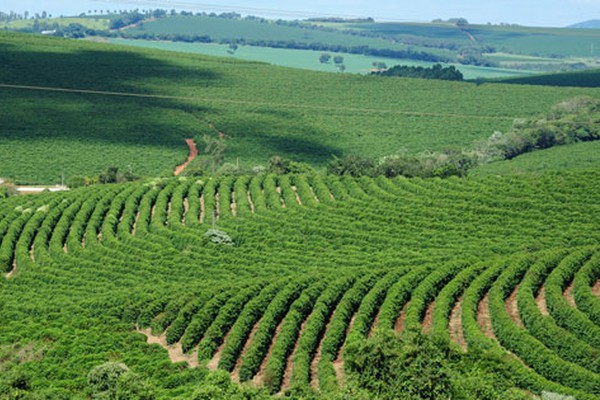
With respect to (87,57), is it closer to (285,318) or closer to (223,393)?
(285,318)

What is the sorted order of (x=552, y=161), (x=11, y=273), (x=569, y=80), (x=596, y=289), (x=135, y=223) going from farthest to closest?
(x=569, y=80), (x=552, y=161), (x=135, y=223), (x=11, y=273), (x=596, y=289)

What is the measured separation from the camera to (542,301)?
170ft

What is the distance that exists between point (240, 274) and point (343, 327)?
46.1ft

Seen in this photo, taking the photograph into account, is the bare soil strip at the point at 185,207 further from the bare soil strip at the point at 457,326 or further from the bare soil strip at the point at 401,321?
the bare soil strip at the point at 457,326

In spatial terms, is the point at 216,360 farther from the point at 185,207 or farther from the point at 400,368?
the point at 185,207

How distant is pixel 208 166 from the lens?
115m

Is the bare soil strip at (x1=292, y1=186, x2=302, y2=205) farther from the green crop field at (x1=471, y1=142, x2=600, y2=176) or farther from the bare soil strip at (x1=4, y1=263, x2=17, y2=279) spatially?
the green crop field at (x1=471, y1=142, x2=600, y2=176)

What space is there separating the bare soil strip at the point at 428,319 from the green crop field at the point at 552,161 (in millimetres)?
50982

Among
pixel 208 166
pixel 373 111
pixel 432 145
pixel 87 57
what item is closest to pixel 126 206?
pixel 208 166

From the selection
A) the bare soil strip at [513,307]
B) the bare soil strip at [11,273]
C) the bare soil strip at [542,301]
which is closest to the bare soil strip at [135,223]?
the bare soil strip at [11,273]

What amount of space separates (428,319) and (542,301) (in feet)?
22.9

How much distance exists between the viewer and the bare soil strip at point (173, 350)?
48.3m

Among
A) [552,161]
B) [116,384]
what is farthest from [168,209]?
[552,161]

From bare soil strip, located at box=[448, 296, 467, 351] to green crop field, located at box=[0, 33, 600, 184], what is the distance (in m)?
66.5
